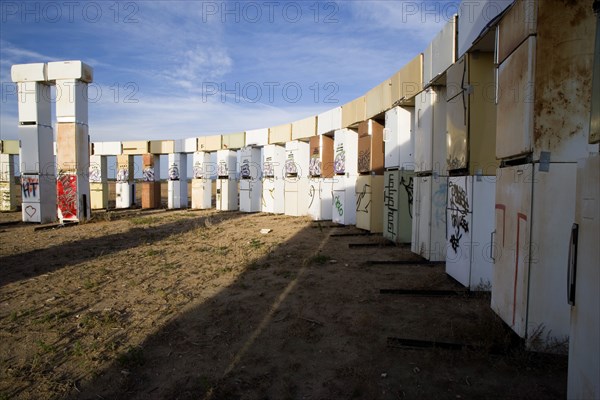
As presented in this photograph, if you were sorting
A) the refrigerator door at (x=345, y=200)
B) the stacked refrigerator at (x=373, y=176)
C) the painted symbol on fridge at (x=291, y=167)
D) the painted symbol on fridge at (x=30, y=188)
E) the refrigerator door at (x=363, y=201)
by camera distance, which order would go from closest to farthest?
the stacked refrigerator at (x=373, y=176) < the refrigerator door at (x=363, y=201) < the refrigerator door at (x=345, y=200) < the painted symbol on fridge at (x=30, y=188) < the painted symbol on fridge at (x=291, y=167)

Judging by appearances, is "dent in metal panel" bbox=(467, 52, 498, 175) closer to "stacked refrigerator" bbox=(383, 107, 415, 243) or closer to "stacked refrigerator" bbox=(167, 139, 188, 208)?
"stacked refrigerator" bbox=(383, 107, 415, 243)

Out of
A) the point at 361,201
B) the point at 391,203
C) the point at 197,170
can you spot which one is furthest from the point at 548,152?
the point at 197,170

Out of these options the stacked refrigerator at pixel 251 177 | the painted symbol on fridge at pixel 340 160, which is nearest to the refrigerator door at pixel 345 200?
the painted symbol on fridge at pixel 340 160

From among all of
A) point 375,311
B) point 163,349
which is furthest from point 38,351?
point 375,311

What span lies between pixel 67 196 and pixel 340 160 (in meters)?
10.5

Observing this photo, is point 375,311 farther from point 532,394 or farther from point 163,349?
point 163,349

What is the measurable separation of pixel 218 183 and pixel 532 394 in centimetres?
2181

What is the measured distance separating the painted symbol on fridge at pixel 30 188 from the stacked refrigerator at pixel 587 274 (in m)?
17.5

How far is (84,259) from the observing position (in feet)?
29.5

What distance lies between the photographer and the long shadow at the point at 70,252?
781 centimetres

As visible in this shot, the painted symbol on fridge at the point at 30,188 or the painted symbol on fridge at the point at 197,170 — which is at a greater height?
the painted symbol on fridge at the point at 197,170

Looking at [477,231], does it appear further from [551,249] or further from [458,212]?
[551,249]

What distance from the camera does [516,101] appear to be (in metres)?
3.91

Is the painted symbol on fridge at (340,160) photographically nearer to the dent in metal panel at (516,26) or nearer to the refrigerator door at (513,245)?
the dent in metal panel at (516,26)
